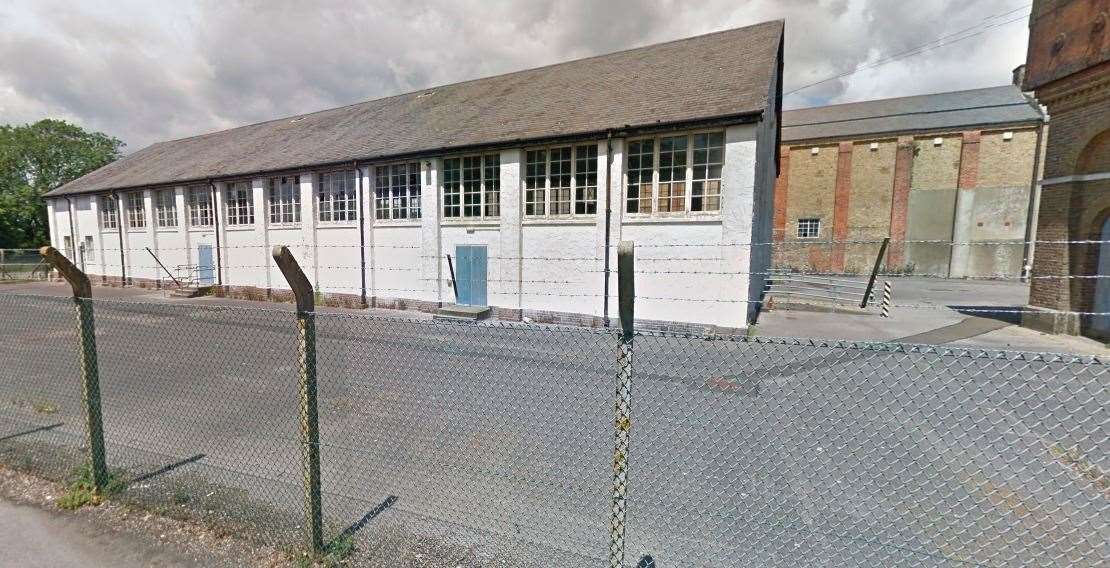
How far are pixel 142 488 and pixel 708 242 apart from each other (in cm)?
1081

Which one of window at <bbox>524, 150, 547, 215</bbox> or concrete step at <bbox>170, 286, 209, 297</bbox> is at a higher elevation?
window at <bbox>524, 150, 547, 215</bbox>

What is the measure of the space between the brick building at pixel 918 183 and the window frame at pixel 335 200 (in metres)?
25.7

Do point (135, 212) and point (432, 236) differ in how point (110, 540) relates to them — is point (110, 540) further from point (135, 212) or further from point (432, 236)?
point (135, 212)

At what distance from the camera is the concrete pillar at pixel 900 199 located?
96.9 feet

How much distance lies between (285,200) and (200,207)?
5.63 meters

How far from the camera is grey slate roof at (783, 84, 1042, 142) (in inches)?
1121

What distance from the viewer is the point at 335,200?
1669 centimetres

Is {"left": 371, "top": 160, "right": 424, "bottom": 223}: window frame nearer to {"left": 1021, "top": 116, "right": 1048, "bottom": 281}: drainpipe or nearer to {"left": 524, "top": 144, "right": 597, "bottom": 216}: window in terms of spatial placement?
{"left": 524, "top": 144, "right": 597, "bottom": 216}: window

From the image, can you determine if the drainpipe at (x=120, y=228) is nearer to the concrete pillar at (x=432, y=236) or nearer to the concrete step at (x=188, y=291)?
the concrete step at (x=188, y=291)

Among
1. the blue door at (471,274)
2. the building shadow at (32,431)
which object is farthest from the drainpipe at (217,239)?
the building shadow at (32,431)

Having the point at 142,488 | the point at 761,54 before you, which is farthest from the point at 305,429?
the point at 761,54

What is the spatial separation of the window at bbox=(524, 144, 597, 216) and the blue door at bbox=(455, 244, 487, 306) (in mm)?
2199

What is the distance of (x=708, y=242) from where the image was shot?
11.2m

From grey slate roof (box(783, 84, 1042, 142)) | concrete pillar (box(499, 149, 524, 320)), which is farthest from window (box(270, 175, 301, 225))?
grey slate roof (box(783, 84, 1042, 142))
